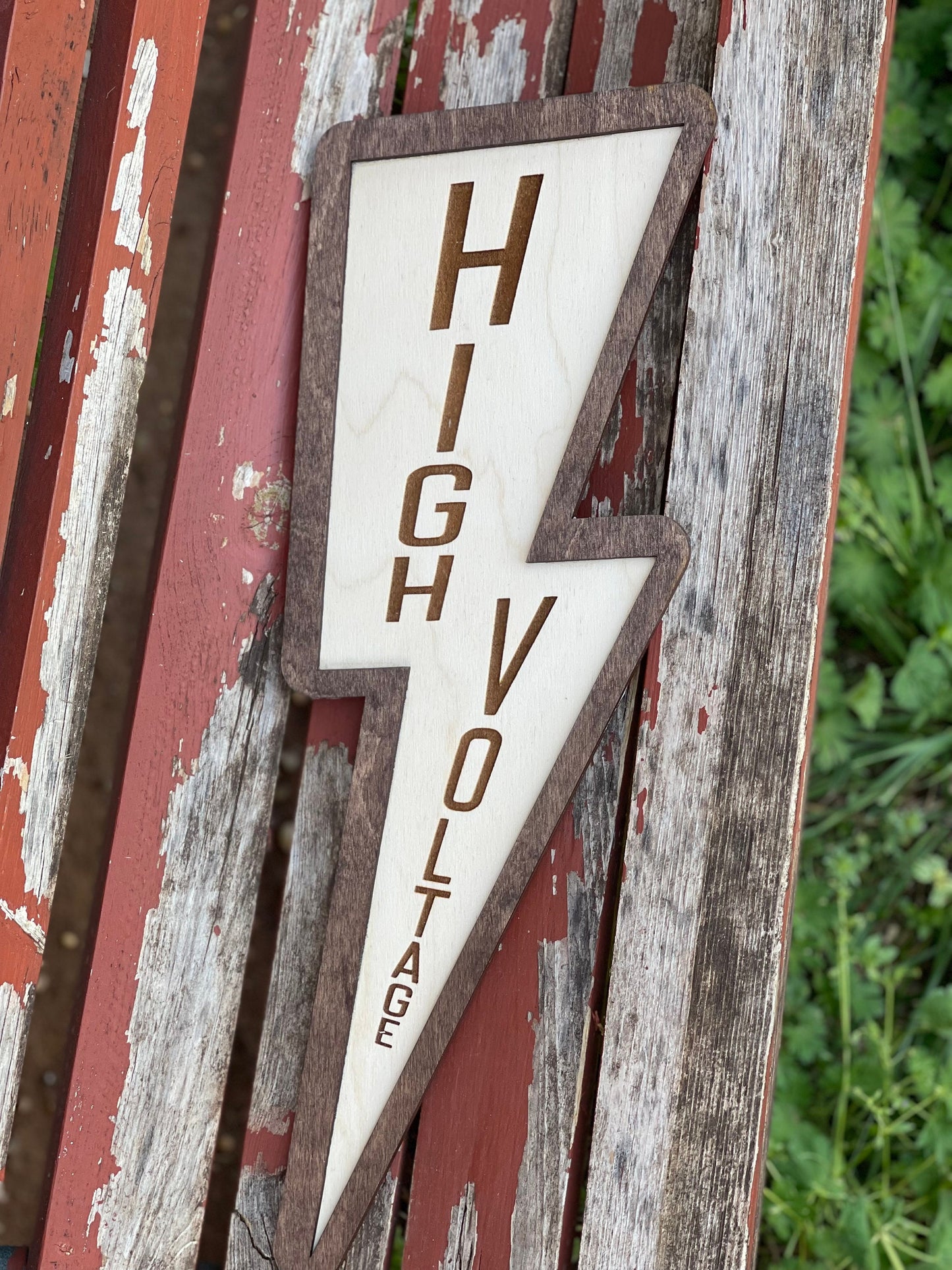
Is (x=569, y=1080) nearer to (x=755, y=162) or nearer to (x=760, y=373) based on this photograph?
(x=760, y=373)

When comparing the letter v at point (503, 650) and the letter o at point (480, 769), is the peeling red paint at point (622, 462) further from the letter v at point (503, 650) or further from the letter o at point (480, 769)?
the letter o at point (480, 769)

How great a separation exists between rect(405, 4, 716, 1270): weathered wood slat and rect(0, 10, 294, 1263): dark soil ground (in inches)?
34.8

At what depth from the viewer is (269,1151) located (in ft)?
4.23

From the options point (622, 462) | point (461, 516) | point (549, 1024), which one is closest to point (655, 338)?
point (622, 462)

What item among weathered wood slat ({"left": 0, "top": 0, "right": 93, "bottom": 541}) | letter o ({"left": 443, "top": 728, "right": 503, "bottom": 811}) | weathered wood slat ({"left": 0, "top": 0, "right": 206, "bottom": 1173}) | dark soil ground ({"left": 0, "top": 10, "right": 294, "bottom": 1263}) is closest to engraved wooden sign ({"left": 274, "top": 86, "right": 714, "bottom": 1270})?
letter o ({"left": 443, "top": 728, "right": 503, "bottom": 811})

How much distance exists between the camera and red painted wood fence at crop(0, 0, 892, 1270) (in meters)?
1.19

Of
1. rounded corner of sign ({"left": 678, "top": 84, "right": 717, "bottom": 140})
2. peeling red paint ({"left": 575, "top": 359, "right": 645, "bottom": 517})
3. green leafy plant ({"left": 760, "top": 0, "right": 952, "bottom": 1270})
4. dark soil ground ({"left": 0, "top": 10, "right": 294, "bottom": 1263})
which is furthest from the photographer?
dark soil ground ({"left": 0, "top": 10, "right": 294, "bottom": 1263})

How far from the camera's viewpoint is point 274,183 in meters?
1.31

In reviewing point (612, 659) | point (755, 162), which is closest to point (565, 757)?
point (612, 659)

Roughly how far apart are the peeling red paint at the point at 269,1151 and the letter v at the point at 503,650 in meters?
0.64

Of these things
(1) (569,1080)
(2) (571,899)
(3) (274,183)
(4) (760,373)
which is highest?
(3) (274,183)

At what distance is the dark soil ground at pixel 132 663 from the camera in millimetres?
1975

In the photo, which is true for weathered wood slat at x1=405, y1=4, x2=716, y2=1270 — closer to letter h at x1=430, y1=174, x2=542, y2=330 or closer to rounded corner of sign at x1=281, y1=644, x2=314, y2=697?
letter h at x1=430, y1=174, x2=542, y2=330

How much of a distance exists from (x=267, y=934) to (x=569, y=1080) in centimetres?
99
